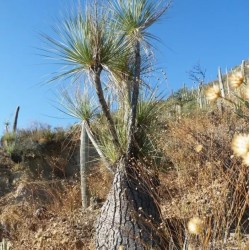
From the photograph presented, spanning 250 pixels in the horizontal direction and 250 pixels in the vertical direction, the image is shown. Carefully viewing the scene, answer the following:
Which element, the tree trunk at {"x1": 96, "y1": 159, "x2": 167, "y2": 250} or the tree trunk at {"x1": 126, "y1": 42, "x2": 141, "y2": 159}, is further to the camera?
the tree trunk at {"x1": 126, "y1": 42, "x2": 141, "y2": 159}

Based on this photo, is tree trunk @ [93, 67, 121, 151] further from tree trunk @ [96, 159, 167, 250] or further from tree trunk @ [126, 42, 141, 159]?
tree trunk @ [96, 159, 167, 250]

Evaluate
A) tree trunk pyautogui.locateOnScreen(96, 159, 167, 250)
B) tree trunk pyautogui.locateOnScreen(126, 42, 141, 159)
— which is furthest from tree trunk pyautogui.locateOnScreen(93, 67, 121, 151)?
tree trunk pyautogui.locateOnScreen(96, 159, 167, 250)

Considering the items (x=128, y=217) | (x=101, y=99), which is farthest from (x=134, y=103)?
(x=128, y=217)

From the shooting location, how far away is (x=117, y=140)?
15.1 ft

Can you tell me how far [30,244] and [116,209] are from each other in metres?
2.36

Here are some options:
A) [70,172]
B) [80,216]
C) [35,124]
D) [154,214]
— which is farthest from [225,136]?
[35,124]

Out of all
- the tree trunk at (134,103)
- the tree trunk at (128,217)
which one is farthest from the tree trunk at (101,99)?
the tree trunk at (128,217)

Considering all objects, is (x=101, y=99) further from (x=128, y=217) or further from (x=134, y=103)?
(x=128, y=217)

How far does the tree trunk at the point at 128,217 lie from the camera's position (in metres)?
4.01

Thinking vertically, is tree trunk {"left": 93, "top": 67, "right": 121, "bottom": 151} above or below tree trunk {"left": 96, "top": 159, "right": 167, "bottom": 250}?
above

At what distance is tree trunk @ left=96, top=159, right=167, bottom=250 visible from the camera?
4.01 m

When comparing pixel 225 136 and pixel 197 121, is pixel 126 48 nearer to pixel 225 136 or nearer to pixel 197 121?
pixel 225 136

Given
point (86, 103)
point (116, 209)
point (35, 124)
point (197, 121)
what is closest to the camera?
point (116, 209)

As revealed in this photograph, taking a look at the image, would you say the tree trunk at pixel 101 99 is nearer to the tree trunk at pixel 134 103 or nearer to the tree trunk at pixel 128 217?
the tree trunk at pixel 134 103
